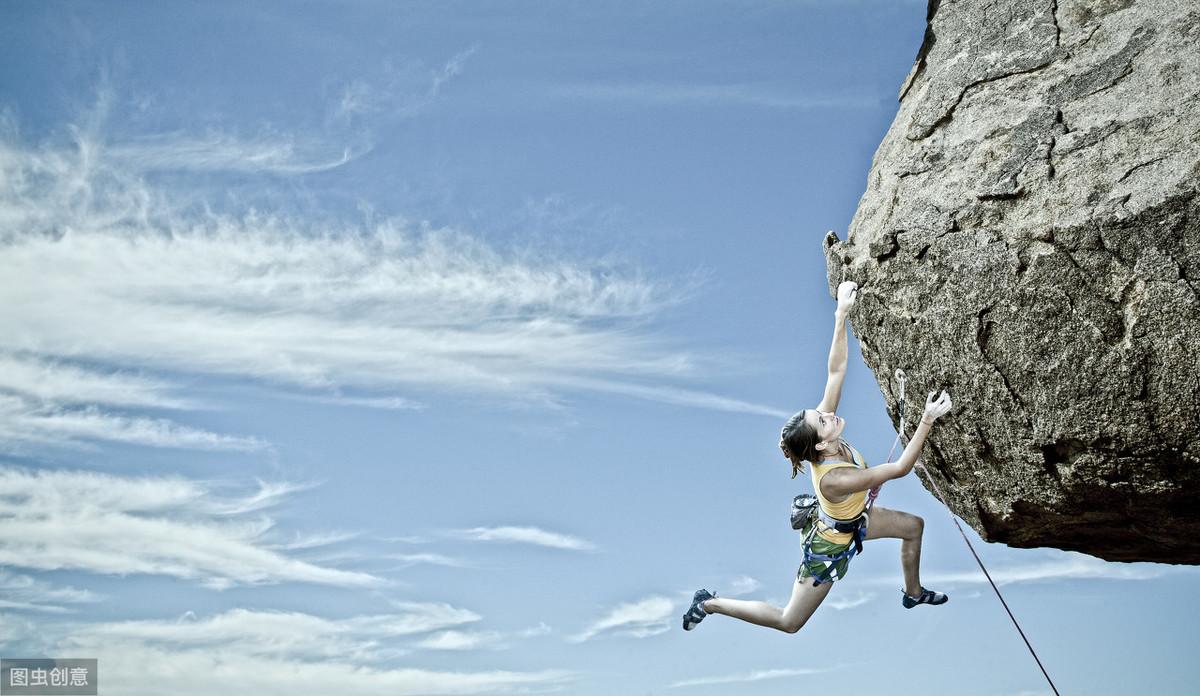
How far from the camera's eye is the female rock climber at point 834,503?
667 centimetres

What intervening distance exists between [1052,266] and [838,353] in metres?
1.41

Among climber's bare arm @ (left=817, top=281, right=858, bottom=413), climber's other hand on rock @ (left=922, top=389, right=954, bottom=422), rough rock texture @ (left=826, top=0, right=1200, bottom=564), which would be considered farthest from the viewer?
climber's bare arm @ (left=817, top=281, right=858, bottom=413)

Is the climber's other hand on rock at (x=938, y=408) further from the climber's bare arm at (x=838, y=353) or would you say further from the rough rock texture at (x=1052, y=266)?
the climber's bare arm at (x=838, y=353)

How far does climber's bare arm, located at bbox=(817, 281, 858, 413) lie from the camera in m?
7.05

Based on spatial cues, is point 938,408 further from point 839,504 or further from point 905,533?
point 905,533

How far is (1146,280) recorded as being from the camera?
6.07m

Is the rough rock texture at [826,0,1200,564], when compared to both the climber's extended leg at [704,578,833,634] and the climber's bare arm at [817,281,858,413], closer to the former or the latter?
the climber's bare arm at [817,281,858,413]

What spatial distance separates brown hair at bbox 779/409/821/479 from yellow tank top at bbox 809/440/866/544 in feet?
0.29

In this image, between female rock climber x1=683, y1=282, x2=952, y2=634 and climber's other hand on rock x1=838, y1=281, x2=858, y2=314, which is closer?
female rock climber x1=683, y1=282, x2=952, y2=634

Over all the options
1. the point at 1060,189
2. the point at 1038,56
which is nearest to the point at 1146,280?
the point at 1060,189

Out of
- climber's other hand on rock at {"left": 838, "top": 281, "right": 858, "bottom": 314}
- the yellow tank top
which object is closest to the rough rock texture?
climber's other hand on rock at {"left": 838, "top": 281, "right": 858, "bottom": 314}

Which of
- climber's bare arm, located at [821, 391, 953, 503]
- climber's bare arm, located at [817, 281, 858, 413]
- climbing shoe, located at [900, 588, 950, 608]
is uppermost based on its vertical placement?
climber's bare arm, located at [817, 281, 858, 413]

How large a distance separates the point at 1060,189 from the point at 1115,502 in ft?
6.51

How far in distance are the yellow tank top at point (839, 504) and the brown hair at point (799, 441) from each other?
0.29ft
